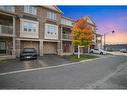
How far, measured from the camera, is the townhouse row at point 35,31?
647 inches

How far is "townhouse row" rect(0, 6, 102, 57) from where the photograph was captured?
16422 mm

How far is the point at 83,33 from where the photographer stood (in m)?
20.4

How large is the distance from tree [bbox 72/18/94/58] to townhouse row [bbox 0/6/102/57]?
673 millimetres

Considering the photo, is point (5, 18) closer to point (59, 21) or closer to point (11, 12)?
point (11, 12)

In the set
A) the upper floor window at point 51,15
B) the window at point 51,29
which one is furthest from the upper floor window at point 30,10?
the window at point 51,29

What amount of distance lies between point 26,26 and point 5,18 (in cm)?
225

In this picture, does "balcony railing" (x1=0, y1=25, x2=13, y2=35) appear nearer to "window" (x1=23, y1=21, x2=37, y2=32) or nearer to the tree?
"window" (x1=23, y1=21, x2=37, y2=32)

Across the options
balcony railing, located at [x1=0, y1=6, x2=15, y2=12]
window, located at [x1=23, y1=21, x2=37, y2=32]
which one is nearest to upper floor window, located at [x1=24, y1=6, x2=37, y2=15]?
window, located at [x1=23, y1=21, x2=37, y2=32]

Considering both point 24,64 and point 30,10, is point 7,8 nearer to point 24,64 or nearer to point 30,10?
point 30,10

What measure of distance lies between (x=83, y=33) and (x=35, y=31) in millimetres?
5342

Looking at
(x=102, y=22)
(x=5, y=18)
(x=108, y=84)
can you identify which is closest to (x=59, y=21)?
(x=5, y=18)

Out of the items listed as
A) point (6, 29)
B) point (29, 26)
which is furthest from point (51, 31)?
point (6, 29)

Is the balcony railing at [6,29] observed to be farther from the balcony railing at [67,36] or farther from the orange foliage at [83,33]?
the orange foliage at [83,33]

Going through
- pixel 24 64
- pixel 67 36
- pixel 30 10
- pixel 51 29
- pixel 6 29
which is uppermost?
pixel 30 10
